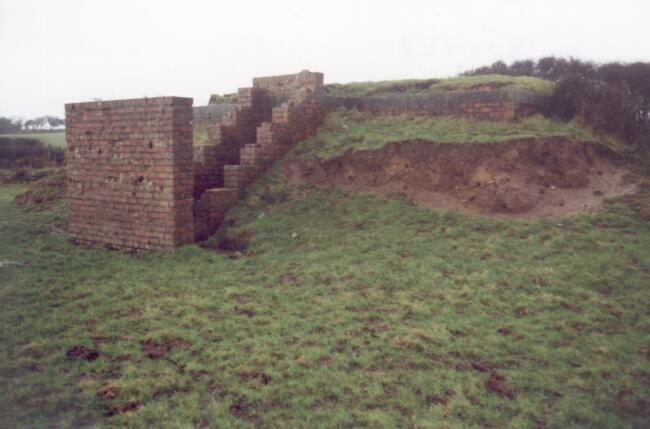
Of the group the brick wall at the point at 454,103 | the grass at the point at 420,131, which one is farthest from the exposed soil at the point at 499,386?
the brick wall at the point at 454,103

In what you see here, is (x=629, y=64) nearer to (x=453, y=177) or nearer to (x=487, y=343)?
(x=453, y=177)

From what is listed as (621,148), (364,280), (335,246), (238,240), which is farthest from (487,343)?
(621,148)

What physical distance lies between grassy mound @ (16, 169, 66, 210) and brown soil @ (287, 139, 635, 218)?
736 centimetres

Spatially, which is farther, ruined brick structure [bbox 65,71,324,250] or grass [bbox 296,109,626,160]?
grass [bbox 296,109,626,160]


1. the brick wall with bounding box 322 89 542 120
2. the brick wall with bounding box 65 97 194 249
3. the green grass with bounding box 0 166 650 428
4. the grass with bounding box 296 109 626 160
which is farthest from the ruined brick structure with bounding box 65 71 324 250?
the brick wall with bounding box 322 89 542 120

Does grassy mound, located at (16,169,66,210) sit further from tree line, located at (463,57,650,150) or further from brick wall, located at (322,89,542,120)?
tree line, located at (463,57,650,150)

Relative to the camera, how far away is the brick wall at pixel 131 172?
910cm

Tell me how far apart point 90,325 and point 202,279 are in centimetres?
183

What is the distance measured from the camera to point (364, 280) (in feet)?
23.4

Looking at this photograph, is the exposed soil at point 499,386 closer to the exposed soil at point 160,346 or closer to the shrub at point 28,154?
the exposed soil at point 160,346

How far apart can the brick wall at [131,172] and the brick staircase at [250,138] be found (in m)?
0.71

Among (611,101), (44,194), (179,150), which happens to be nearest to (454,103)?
(611,101)

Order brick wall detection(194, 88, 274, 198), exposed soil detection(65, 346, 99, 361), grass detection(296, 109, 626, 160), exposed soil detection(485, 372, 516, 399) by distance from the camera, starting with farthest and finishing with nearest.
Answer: brick wall detection(194, 88, 274, 198), grass detection(296, 109, 626, 160), exposed soil detection(65, 346, 99, 361), exposed soil detection(485, 372, 516, 399)

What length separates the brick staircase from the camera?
997cm
